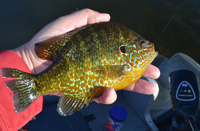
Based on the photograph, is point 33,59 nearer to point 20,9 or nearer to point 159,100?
point 159,100

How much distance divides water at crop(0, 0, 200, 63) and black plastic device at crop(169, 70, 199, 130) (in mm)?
4895

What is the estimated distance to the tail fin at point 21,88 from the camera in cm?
207

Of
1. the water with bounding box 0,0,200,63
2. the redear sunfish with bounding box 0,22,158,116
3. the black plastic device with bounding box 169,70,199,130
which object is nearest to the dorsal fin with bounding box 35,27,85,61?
the redear sunfish with bounding box 0,22,158,116

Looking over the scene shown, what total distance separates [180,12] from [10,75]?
370 inches

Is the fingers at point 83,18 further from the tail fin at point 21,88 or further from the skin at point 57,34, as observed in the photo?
the tail fin at point 21,88

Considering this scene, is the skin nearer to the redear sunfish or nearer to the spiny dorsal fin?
the spiny dorsal fin

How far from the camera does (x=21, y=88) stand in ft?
7.04

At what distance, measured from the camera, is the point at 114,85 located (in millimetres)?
2354

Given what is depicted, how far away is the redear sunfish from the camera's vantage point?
2158 millimetres

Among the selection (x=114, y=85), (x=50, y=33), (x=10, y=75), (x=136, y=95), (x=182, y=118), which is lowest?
(x=136, y=95)

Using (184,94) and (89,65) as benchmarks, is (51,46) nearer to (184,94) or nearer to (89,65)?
(89,65)

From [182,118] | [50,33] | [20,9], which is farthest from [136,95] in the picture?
[20,9]

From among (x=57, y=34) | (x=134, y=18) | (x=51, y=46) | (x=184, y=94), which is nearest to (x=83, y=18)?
(x=57, y=34)

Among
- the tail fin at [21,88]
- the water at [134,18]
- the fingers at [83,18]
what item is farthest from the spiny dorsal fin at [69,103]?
the water at [134,18]
